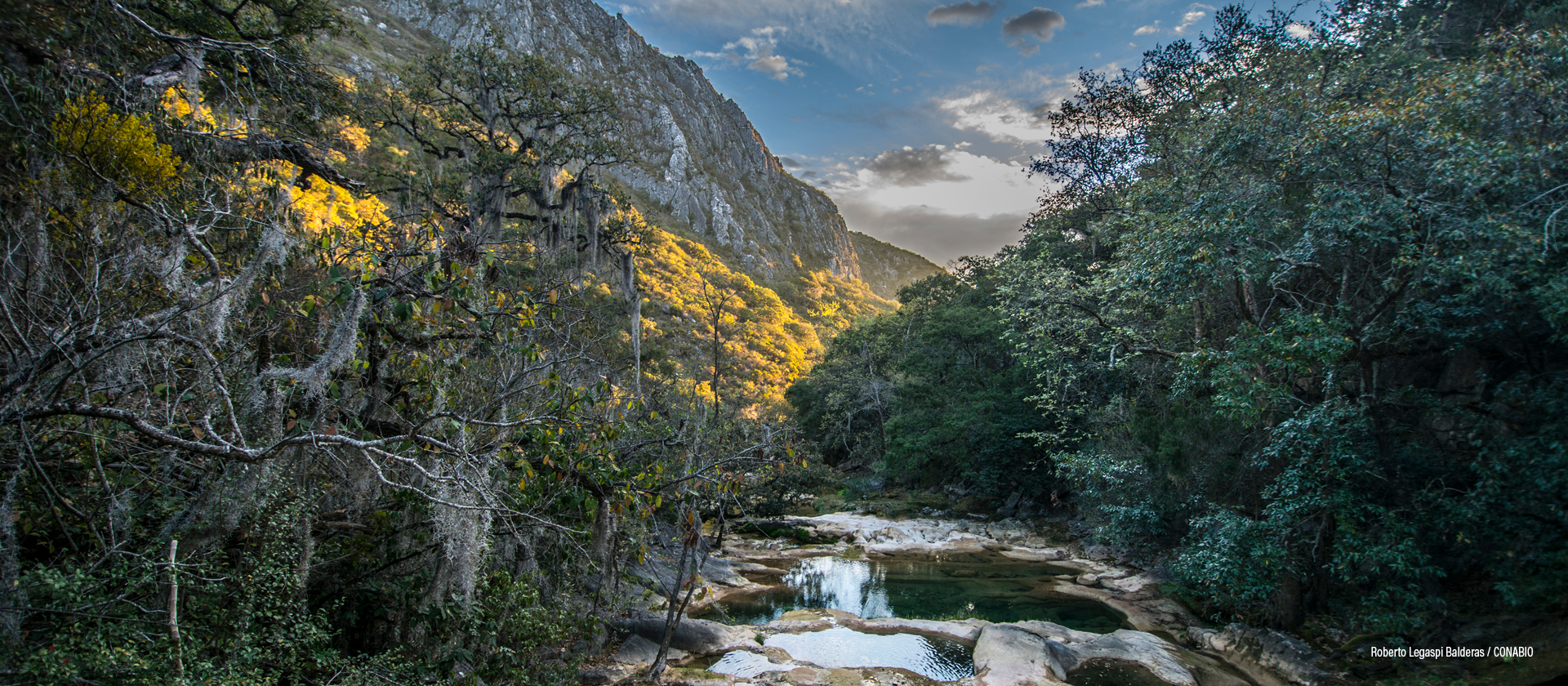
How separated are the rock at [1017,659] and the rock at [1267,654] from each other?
2260 mm

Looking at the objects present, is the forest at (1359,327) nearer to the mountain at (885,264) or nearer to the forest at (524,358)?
the forest at (524,358)

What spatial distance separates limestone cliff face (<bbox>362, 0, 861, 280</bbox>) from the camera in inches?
2235

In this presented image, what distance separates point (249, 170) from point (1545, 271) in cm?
1285

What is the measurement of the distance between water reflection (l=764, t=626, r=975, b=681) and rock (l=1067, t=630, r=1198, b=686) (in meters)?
1.45

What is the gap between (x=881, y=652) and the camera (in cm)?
839

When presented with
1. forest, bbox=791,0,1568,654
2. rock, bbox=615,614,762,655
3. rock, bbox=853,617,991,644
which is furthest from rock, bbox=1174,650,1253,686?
rock, bbox=615,614,762,655

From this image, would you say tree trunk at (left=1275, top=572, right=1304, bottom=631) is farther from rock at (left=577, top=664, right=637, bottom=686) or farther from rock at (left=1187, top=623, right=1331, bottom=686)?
rock at (left=577, top=664, right=637, bottom=686)

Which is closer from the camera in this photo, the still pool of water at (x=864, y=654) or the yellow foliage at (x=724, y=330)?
the still pool of water at (x=864, y=654)

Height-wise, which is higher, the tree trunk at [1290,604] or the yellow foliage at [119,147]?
the yellow foliage at [119,147]

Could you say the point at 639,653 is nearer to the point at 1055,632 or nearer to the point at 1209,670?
the point at 1055,632

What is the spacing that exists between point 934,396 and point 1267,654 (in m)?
17.0

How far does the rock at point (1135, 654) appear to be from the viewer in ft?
24.9

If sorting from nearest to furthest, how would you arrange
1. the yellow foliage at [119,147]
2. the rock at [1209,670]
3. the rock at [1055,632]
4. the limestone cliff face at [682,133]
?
the yellow foliage at [119,147] → the rock at [1209,670] → the rock at [1055,632] → the limestone cliff face at [682,133]

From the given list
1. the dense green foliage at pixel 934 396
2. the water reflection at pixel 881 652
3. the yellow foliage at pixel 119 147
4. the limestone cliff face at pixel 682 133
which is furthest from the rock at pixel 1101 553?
the limestone cliff face at pixel 682 133
